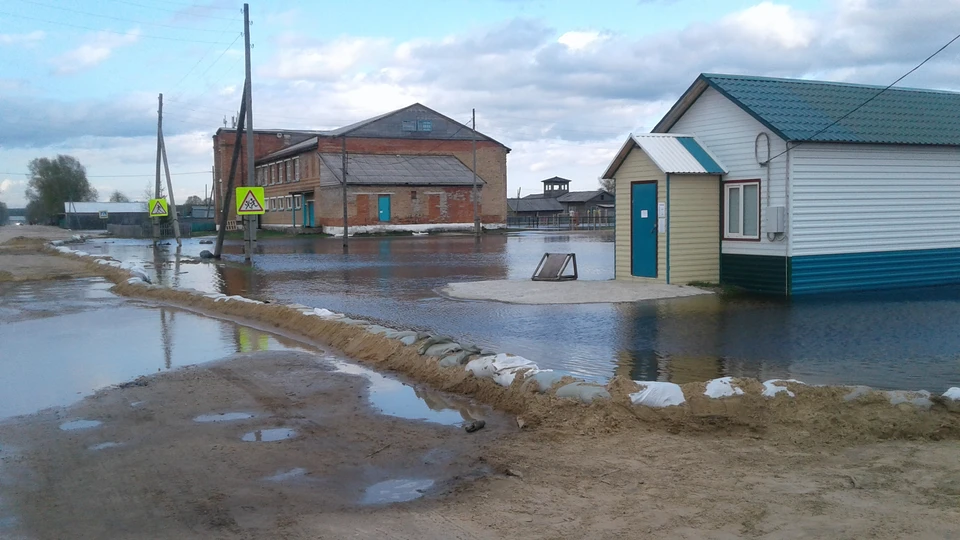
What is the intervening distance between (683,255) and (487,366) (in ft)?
32.1

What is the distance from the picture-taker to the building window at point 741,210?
17.2 meters

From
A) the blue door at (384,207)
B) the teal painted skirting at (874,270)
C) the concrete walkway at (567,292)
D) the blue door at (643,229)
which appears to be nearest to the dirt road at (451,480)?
the concrete walkway at (567,292)

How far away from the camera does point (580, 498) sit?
564 cm

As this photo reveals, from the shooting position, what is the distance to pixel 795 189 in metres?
16.4

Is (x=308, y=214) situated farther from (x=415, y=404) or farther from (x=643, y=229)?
(x=415, y=404)

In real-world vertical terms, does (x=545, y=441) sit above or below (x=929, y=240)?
below

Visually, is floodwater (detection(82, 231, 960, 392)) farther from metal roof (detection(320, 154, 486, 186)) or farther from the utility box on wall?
metal roof (detection(320, 154, 486, 186))

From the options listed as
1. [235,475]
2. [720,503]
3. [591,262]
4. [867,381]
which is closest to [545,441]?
[720,503]

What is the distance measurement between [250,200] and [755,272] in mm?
17532

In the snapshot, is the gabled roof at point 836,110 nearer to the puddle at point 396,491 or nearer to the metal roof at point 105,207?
the puddle at point 396,491

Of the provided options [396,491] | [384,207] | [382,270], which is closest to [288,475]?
[396,491]

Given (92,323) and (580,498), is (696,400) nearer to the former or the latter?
(580,498)

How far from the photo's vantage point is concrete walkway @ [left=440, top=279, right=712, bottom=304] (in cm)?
1648

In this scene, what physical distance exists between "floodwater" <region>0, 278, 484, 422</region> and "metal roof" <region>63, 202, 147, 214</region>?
102m
